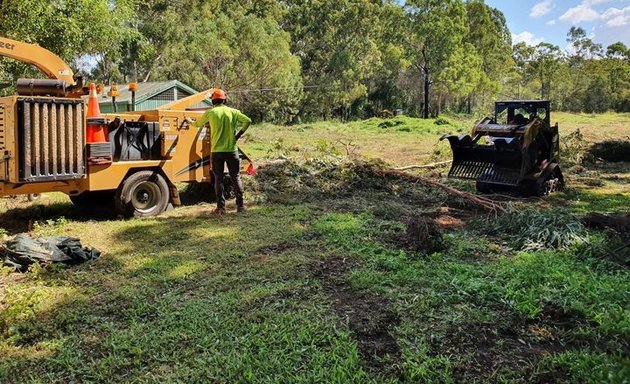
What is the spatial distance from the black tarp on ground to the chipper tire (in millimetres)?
1886

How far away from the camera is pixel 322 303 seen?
4.68 metres

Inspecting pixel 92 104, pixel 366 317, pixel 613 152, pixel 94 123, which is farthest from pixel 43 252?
pixel 613 152

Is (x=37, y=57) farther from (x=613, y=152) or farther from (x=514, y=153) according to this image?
(x=613, y=152)

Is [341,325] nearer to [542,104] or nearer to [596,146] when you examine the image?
[542,104]

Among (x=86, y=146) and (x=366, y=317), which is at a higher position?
(x=86, y=146)

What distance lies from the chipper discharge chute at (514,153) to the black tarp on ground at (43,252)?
23.0 feet

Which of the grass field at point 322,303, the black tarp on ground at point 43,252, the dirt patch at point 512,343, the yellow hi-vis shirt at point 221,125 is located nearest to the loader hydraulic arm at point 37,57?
the yellow hi-vis shirt at point 221,125

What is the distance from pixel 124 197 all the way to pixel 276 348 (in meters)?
5.24

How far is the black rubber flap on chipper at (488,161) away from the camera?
10.1 m

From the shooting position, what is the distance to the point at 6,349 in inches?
158

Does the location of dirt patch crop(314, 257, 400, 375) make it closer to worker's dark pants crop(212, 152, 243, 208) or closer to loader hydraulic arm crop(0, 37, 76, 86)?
worker's dark pants crop(212, 152, 243, 208)

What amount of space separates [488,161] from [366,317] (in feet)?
23.1

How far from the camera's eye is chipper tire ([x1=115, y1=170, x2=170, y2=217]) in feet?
27.1

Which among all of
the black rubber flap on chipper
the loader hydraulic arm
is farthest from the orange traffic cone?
the black rubber flap on chipper
